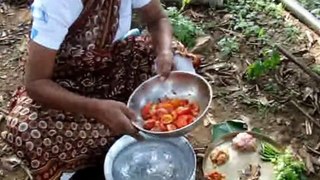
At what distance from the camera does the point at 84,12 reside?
7.04 feet

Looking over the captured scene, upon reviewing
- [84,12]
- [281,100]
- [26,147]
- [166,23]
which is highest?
[84,12]

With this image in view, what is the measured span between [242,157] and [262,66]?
0.55 metres

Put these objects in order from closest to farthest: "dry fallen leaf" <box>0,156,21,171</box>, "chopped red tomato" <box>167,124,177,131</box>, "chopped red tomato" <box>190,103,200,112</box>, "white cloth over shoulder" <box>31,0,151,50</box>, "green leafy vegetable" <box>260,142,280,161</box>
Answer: "white cloth over shoulder" <box>31,0,151,50</box> → "chopped red tomato" <box>167,124,177,131</box> → "chopped red tomato" <box>190,103,200,112</box> → "green leafy vegetable" <box>260,142,280,161</box> → "dry fallen leaf" <box>0,156,21,171</box>

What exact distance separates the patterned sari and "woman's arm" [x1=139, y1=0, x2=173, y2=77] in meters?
0.15

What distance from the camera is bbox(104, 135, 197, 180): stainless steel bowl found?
2281 mm

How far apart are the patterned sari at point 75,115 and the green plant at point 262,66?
0.80 metres

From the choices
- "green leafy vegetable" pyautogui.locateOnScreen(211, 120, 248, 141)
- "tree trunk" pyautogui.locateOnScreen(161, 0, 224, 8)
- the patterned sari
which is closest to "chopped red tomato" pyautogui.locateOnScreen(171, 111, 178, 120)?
the patterned sari

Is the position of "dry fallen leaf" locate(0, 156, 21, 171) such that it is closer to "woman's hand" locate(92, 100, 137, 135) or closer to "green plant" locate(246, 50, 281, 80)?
"woman's hand" locate(92, 100, 137, 135)

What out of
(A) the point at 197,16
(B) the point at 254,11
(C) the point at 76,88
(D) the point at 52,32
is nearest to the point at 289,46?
(B) the point at 254,11

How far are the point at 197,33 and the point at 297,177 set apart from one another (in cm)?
103

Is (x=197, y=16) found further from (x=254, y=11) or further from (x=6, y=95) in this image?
(x=6, y=95)

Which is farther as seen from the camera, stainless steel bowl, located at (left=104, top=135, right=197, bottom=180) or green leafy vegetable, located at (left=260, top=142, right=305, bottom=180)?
green leafy vegetable, located at (left=260, top=142, right=305, bottom=180)

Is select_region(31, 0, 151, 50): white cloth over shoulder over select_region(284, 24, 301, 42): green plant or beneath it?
over

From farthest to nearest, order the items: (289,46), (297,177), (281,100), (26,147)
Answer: (289,46), (281,100), (297,177), (26,147)
